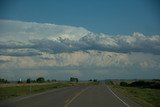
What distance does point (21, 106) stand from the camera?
72.1ft

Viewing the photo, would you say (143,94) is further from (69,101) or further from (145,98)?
(69,101)

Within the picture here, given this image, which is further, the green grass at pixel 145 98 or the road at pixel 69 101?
the green grass at pixel 145 98

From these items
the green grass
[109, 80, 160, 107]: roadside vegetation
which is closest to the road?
the green grass

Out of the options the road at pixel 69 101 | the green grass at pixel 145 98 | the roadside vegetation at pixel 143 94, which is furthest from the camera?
the roadside vegetation at pixel 143 94

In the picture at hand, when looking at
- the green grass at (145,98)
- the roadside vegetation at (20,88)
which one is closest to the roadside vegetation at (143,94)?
the green grass at (145,98)

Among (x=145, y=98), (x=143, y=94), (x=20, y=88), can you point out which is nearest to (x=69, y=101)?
(x=145, y=98)

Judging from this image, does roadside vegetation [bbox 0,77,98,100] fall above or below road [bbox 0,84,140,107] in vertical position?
above

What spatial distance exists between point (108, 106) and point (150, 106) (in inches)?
130

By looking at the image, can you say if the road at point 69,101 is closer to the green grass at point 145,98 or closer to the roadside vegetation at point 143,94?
the green grass at point 145,98

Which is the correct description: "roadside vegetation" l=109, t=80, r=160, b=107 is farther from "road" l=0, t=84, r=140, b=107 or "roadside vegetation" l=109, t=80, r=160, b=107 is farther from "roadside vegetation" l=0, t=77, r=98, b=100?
"roadside vegetation" l=0, t=77, r=98, b=100

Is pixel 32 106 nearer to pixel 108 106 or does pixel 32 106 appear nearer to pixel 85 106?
pixel 85 106

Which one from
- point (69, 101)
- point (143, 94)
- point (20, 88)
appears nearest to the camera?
point (69, 101)

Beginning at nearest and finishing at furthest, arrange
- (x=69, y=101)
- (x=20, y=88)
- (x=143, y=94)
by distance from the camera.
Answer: (x=69, y=101)
(x=143, y=94)
(x=20, y=88)

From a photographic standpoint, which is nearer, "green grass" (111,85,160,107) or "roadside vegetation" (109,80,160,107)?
"green grass" (111,85,160,107)
